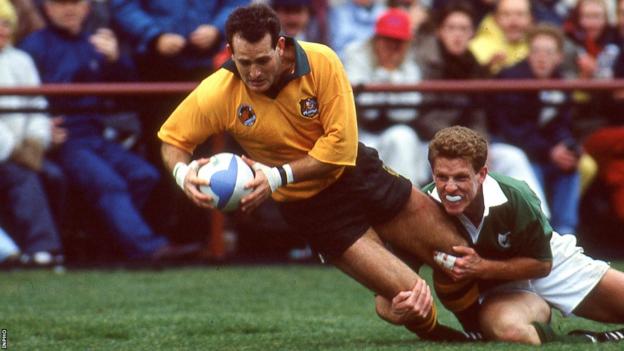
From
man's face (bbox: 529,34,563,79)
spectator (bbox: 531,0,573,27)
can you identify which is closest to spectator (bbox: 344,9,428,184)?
man's face (bbox: 529,34,563,79)

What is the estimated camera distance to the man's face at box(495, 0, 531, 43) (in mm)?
10641

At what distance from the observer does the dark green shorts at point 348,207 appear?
6577 mm

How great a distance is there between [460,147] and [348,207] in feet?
2.38

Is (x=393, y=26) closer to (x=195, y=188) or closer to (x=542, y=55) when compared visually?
(x=542, y=55)

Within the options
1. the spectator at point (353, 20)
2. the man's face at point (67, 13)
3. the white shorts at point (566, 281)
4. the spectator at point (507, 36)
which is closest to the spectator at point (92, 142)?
the man's face at point (67, 13)

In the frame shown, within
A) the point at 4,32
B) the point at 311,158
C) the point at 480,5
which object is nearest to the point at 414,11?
the point at 480,5

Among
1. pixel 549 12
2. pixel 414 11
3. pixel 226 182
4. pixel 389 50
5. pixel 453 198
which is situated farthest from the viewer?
pixel 549 12

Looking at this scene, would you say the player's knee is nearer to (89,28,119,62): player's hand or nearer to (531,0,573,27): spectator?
(89,28,119,62): player's hand

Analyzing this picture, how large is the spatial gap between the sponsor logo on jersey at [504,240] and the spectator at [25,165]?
12.7 feet

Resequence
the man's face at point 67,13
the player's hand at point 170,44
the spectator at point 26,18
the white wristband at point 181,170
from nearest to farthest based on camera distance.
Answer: the white wristband at point 181,170, the man's face at point 67,13, the player's hand at point 170,44, the spectator at point 26,18

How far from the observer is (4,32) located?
9.40 m

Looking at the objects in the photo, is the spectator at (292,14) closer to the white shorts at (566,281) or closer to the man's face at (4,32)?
the man's face at (4,32)

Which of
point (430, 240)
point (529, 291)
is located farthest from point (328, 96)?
point (529, 291)

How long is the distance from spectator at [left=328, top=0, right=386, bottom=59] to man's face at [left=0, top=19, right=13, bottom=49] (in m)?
2.30
